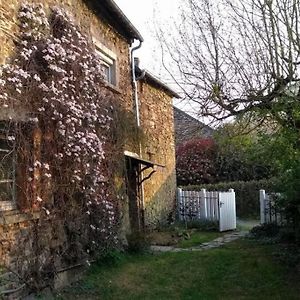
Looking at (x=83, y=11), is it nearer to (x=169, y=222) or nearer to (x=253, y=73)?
(x=253, y=73)

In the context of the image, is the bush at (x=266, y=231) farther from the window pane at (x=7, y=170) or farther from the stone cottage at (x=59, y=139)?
the window pane at (x=7, y=170)

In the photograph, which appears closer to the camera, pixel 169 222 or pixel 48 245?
pixel 48 245

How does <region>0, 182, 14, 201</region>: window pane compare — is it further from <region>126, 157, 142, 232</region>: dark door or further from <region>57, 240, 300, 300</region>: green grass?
<region>126, 157, 142, 232</region>: dark door

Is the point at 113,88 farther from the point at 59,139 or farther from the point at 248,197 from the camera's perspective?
the point at 248,197

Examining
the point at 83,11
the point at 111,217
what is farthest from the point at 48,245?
the point at 83,11

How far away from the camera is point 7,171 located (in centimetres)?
610

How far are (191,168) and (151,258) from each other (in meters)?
14.3

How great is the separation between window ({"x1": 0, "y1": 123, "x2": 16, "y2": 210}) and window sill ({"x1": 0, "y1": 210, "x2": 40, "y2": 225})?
125 millimetres

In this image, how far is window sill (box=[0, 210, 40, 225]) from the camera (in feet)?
18.9

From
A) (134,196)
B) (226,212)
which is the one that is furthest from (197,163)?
(134,196)

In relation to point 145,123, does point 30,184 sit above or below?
below

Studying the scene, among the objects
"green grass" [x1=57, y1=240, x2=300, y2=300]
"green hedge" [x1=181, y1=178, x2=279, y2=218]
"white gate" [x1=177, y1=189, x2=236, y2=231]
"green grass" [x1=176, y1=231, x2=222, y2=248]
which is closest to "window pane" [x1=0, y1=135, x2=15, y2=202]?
"green grass" [x1=57, y1=240, x2=300, y2=300]

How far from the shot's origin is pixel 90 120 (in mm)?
7848

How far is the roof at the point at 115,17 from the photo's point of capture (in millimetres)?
9409
